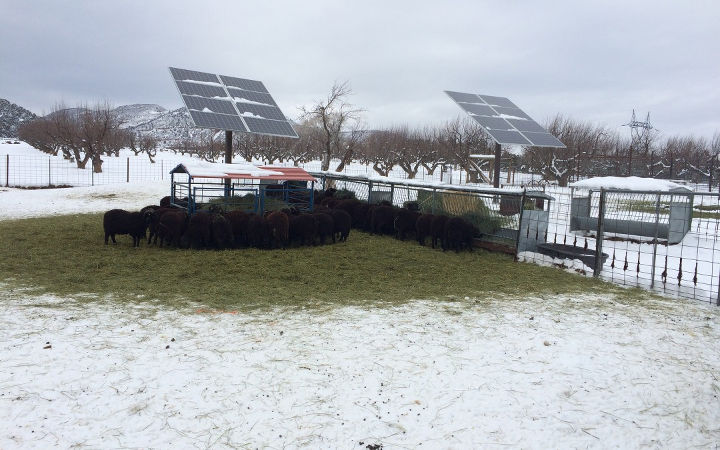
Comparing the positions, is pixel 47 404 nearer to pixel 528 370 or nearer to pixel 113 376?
pixel 113 376

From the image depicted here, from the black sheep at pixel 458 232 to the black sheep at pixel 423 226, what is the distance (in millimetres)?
691

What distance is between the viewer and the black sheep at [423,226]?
11.7 meters

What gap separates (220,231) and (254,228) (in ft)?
2.39

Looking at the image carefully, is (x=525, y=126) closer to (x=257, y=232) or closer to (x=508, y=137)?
(x=508, y=137)

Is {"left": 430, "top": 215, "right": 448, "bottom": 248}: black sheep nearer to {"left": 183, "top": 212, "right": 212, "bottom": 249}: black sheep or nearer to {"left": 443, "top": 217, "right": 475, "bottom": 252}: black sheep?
{"left": 443, "top": 217, "right": 475, "bottom": 252}: black sheep

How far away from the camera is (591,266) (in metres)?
9.02

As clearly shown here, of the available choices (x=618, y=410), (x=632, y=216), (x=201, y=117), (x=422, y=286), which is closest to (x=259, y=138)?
(x=201, y=117)

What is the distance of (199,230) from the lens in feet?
33.5

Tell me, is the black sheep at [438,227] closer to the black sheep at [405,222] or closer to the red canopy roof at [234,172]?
the black sheep at [405,222]

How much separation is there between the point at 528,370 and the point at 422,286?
3236 millimetres

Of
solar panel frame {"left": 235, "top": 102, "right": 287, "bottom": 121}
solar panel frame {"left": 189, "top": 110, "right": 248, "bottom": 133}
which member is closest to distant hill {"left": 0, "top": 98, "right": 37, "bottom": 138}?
solar panel frame {"left": 235, "top": 102, "right": 287, "bottom": 121}

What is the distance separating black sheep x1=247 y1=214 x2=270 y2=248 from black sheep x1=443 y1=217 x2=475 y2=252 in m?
4.12

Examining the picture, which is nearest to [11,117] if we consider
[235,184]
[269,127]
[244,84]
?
[244,84]

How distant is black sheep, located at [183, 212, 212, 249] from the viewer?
10.2 metres
